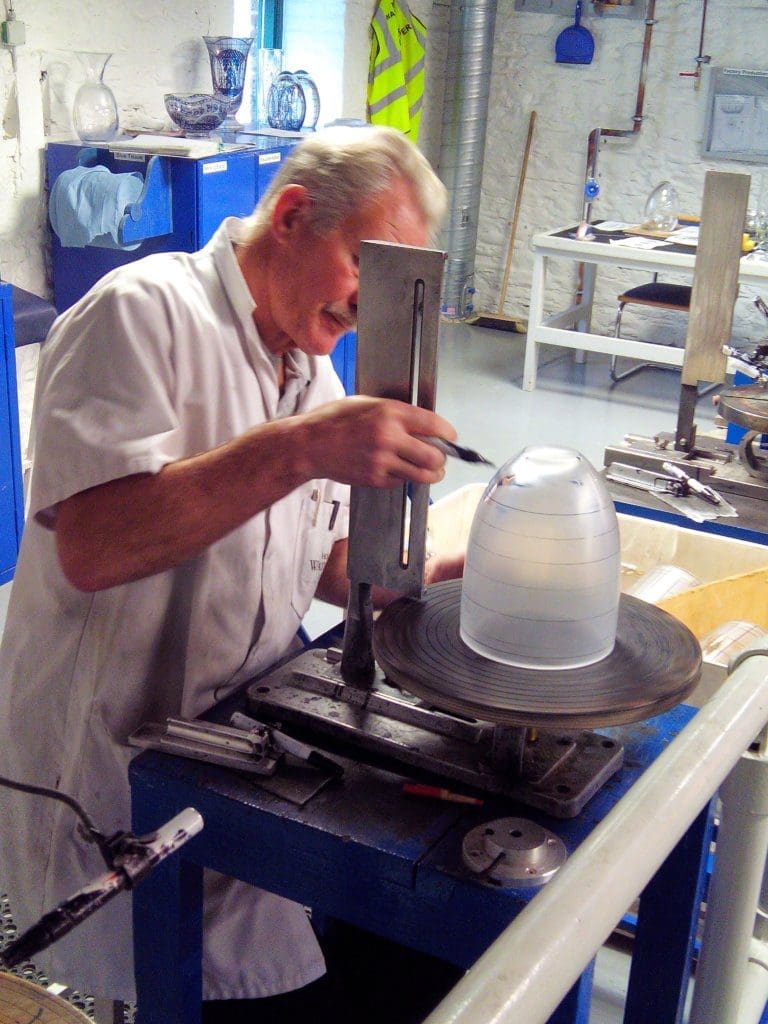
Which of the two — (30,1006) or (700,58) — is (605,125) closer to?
(700,58)

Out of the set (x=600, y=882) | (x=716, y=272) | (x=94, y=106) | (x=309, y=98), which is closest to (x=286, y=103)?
(x=309, y=98)

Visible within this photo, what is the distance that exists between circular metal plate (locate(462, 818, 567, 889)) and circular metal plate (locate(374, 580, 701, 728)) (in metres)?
0.10

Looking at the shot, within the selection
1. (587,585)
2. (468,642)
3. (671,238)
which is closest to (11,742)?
(468,642)

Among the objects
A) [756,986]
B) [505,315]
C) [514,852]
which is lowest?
[505,315]

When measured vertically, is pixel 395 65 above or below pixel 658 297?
above

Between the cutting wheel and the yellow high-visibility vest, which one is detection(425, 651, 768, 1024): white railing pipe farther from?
the yellow high-visibility vest

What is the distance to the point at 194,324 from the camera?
1.37 meters

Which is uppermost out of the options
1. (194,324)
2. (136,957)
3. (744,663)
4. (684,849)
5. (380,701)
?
(194,324)

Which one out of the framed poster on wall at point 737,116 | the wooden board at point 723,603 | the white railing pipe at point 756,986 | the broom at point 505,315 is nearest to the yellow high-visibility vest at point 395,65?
the broom at point 505,315

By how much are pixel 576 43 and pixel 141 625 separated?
6.05 m

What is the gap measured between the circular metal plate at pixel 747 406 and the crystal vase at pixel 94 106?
2753 millimetres

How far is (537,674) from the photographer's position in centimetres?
113

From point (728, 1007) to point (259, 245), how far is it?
1.01m

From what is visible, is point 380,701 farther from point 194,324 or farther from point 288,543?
point 194,324
